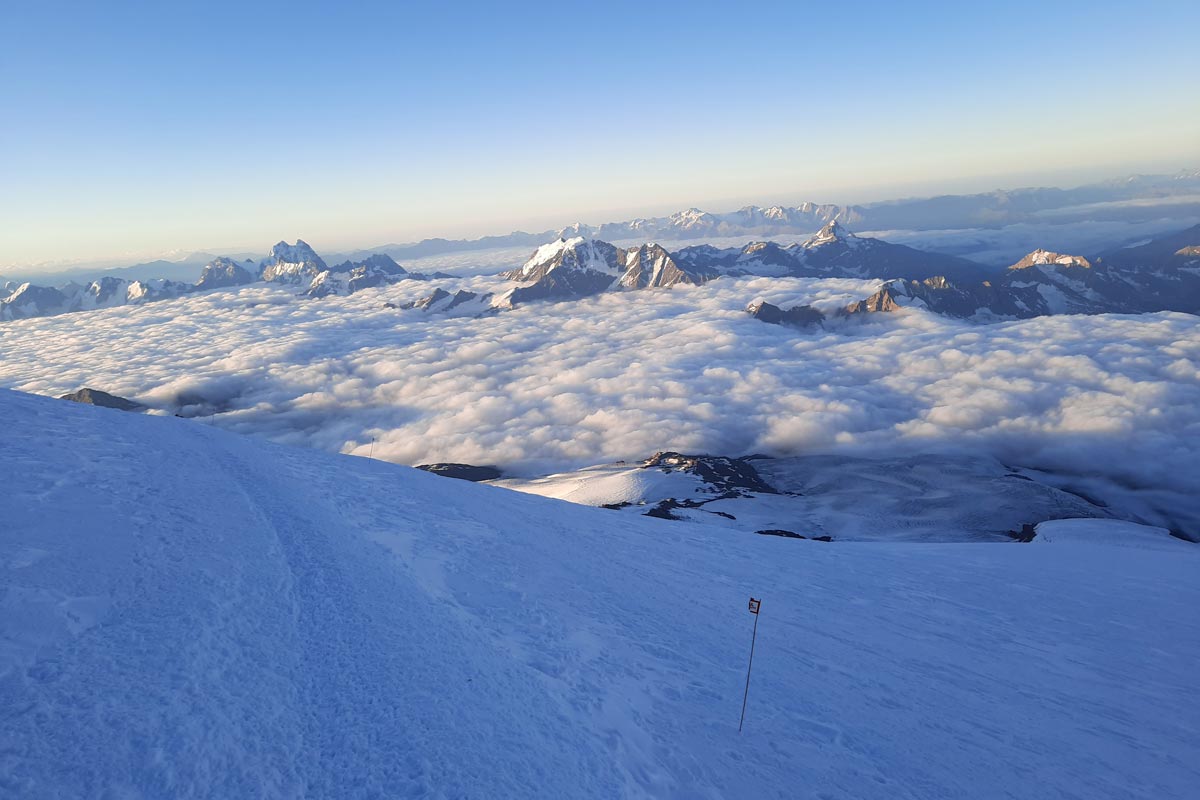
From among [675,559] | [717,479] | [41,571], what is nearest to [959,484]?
[717,479]

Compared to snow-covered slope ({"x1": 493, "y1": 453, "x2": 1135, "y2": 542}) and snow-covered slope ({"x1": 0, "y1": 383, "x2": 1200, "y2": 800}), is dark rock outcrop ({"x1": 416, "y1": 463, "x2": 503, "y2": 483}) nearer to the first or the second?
snow-covered slope ({"x1": 493, "y1": 453, "x2": 1135, "y2": 542})

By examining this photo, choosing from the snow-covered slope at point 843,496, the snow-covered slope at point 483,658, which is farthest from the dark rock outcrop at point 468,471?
the snow-covered slope at point 483,658

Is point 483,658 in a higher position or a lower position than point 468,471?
higher

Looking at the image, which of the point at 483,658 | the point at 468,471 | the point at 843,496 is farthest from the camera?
the point at 468,471

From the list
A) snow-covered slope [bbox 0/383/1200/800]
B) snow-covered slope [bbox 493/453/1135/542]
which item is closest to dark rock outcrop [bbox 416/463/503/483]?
snow-covered slope [bbox 493/453/1135/542]

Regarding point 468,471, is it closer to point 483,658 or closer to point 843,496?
point 843,496

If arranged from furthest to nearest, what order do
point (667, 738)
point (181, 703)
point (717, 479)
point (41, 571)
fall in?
point (717, 479) → point (41, 571) → point (667, 738) → point (181, 703)

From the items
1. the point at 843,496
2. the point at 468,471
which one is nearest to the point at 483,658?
the point at 843,496

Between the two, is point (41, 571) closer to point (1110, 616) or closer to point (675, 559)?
point (675, 559)

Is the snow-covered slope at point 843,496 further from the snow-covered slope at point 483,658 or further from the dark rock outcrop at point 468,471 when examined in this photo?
the snow-covered slope at point 483,658
